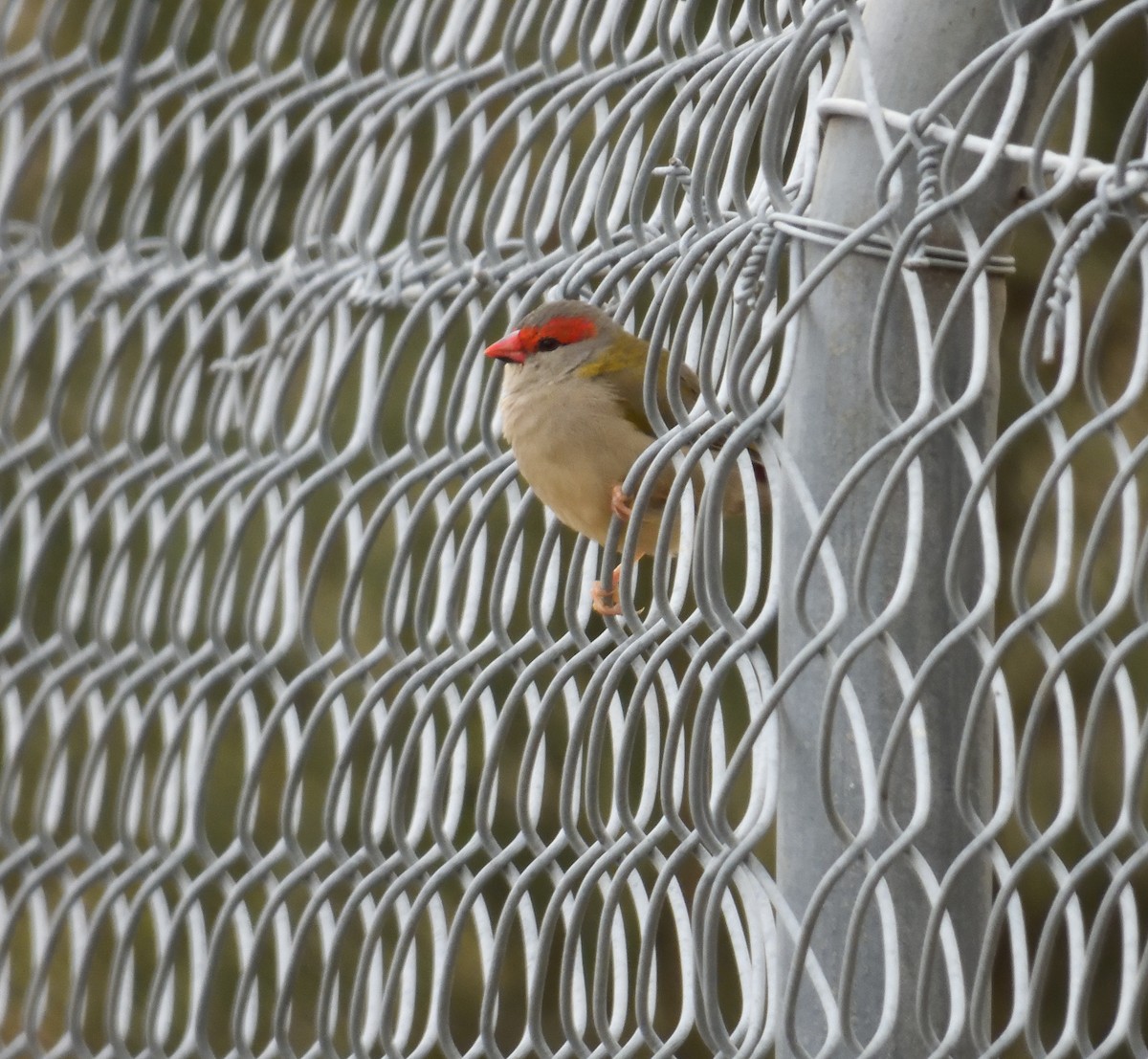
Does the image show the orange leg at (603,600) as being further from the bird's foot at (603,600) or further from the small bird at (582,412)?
the small bird at (582,412)

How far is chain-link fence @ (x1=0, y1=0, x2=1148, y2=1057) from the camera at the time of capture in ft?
4.94

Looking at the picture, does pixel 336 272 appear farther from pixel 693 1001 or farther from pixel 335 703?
pixel 693 1001

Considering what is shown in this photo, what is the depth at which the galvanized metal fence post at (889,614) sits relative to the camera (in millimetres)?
1521

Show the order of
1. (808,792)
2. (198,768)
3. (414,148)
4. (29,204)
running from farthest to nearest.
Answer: (29,204) → (414,148) → (198,768) → (808,792)

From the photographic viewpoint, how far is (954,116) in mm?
1638

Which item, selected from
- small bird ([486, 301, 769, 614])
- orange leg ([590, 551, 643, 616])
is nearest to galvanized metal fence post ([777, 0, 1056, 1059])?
orange leg ([590, 551, 643, 616])

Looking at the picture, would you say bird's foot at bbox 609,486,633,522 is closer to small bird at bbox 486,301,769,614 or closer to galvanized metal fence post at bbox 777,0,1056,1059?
small bird at bbox 486,301,769,614

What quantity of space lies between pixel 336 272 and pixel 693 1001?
1.30 m

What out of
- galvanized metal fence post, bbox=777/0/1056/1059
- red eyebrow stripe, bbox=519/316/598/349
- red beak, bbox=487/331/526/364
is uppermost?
red eyebrow stripe, bbox=519/316/598/349

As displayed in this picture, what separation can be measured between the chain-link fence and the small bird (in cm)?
6

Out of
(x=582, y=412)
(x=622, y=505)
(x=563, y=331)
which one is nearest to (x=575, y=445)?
(x=582, y=412)

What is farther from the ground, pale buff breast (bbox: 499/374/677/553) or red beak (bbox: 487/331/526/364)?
red beak (bbox: 487/331/526/364)

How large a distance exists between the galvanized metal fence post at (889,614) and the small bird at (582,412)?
645mm

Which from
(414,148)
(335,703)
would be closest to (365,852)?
(335,703)
